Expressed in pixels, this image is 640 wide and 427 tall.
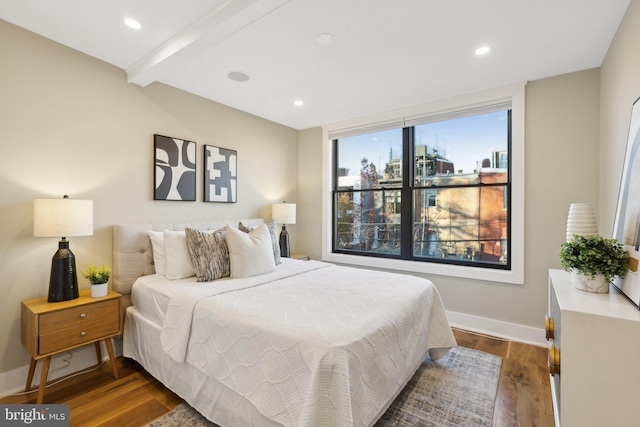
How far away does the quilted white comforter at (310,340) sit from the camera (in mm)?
1295

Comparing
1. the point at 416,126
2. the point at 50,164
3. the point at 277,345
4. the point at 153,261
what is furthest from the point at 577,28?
the point at 50,164

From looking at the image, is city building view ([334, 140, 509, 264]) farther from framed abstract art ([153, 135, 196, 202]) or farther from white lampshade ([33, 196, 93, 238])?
white lampshade ([33, 196, 93, 238])

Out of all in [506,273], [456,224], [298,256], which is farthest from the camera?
[298,256]

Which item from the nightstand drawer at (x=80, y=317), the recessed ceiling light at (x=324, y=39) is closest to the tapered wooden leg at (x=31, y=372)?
the nightstand drawer at (x=80, y=317)

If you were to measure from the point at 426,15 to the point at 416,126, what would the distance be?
181 centimetres

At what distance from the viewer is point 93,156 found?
244 centimetres

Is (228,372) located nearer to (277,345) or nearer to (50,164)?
(277,345)

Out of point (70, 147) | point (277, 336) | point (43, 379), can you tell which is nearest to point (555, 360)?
point (277, 336)

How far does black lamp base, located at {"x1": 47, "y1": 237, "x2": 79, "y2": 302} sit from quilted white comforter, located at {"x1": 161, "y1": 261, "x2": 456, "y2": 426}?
77 centimetres

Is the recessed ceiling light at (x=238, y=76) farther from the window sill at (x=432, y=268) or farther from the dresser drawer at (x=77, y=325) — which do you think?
the window sill at (x=432, y=268)

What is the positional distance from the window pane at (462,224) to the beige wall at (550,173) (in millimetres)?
295

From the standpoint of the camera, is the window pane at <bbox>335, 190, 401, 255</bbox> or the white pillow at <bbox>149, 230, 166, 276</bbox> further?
the window pane at <bbox>335, 190, 401, 255</bbox>

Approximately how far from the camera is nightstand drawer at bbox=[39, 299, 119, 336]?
1874 mm

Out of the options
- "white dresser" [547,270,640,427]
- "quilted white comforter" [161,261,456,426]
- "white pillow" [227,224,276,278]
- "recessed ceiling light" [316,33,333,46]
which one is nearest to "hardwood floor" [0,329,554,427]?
"quilted white comforter" [161,261,456,426]
